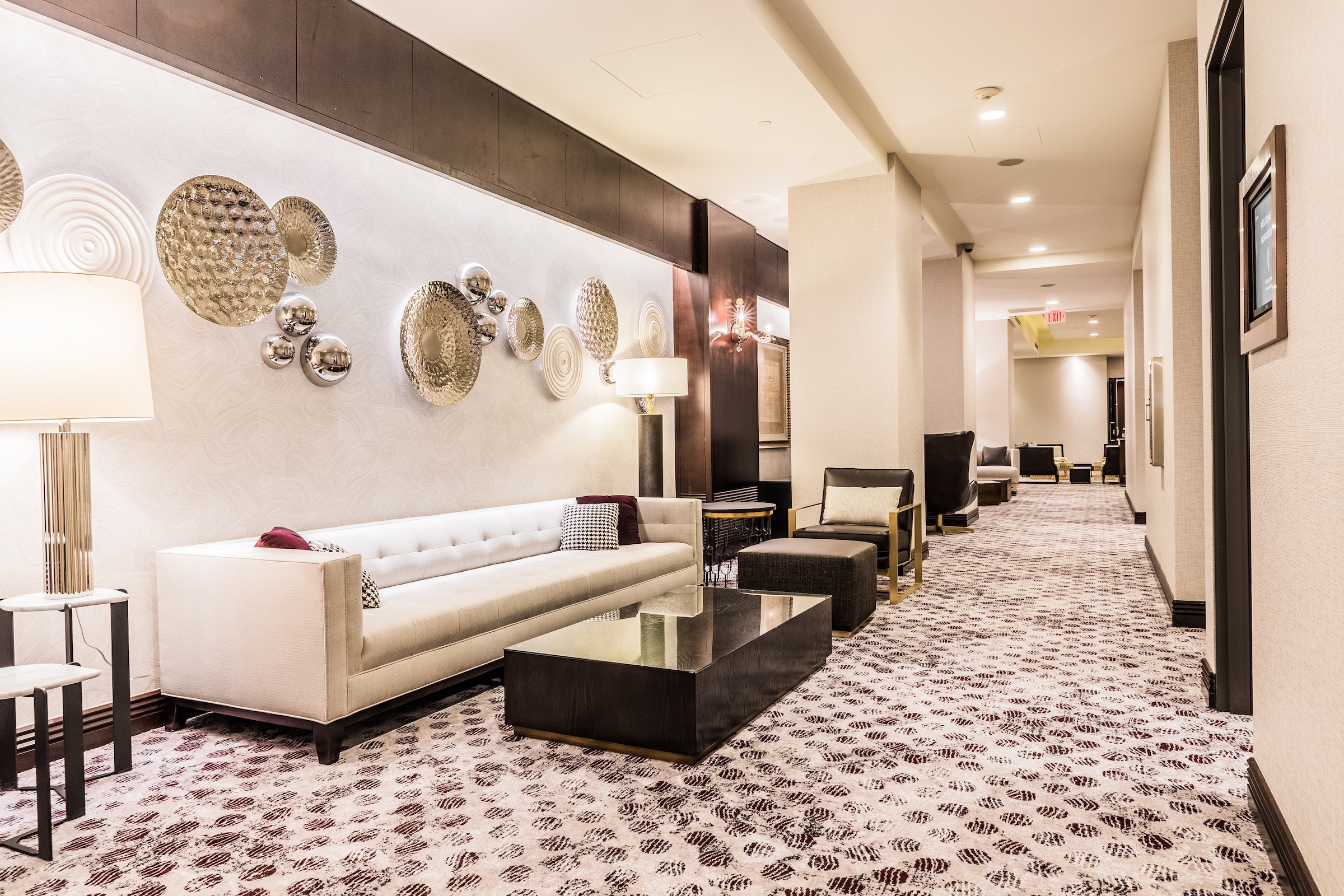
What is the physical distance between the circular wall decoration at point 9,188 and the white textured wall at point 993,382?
13749mm

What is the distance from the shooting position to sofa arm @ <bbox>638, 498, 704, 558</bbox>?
5.55 m

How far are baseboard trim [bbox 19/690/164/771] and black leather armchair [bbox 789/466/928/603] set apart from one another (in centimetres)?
361

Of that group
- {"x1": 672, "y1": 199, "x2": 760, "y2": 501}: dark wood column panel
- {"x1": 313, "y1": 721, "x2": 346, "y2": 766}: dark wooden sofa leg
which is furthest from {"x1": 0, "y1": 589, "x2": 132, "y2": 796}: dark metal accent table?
{"x1": 672, "y1": 199, "x2": 760, "y2": 501}: dark wood column panel

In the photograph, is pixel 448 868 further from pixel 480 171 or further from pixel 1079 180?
pixel 1079 180

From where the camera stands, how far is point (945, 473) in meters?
8.98

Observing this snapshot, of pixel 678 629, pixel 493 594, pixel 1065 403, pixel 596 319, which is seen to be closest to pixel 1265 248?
pixel 678 629

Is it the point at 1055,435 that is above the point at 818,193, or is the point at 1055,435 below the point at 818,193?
below

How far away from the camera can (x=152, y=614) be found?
340 centimetres

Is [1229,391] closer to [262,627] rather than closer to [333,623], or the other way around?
[333,623]

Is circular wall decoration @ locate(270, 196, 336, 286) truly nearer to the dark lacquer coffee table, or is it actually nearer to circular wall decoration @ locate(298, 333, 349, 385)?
circular wall decoration @ locate(298, 333, 349, 385)

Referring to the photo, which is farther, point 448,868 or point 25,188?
point 25,188

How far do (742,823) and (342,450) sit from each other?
2.75 meters

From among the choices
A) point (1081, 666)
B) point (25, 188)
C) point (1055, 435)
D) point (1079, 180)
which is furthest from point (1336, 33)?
point (1055, 435)

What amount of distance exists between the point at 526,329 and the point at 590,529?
4.41ft
